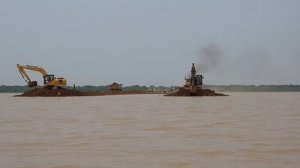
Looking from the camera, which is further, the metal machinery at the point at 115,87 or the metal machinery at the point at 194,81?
the metal machinery at the point at 115,87

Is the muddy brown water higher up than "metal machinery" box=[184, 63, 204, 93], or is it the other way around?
"metal machinery" box=[184, 63, 204, 93]

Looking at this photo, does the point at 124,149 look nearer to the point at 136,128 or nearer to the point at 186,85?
the point at 136,128

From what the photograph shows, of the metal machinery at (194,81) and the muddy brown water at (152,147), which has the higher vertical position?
the metal machinery at (194,81)

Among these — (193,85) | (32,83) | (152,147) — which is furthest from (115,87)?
(152,147)

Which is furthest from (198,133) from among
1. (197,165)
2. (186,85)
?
(186,85)

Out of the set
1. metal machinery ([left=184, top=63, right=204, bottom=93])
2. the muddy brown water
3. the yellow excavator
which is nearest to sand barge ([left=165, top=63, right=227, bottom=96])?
metal machinery ([left=184, top=63, right=204, bottom=93])

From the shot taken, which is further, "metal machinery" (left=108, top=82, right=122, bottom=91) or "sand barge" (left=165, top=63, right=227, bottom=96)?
"metal machinery" (left=108, top=82, right=122, bottom=91)

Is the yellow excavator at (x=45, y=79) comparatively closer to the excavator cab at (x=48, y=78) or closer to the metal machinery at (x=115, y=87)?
the excavator cab at (x=48, y=78)

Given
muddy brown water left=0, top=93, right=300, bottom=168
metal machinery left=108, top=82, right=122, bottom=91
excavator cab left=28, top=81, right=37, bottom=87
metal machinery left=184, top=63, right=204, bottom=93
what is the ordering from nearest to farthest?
muddy brown water left=0, top=93, right=300, bottom=168 < metal machinery left=184, top=63, right=204, bottom=93 < excavator cab left=28, top=81, right=37, bottom=87 < metal machinery left=108, top=82, right=122, bottom=91

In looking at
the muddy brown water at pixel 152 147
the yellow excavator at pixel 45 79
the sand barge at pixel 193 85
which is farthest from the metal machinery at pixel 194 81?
the muddy brown water at pixel 152 147

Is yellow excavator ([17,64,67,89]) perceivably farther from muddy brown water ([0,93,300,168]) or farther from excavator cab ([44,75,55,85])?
muddy brown water ([0,93,300,168])

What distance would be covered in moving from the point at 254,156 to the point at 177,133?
6901 mm

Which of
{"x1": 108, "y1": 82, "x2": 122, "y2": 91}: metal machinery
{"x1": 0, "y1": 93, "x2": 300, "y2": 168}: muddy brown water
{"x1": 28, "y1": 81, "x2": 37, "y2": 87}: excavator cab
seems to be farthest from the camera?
{"x1": 108, "y1": 82, "x2": 122, "y2": 91}: metal machinery

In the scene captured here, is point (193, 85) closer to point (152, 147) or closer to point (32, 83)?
point (32, 83)
